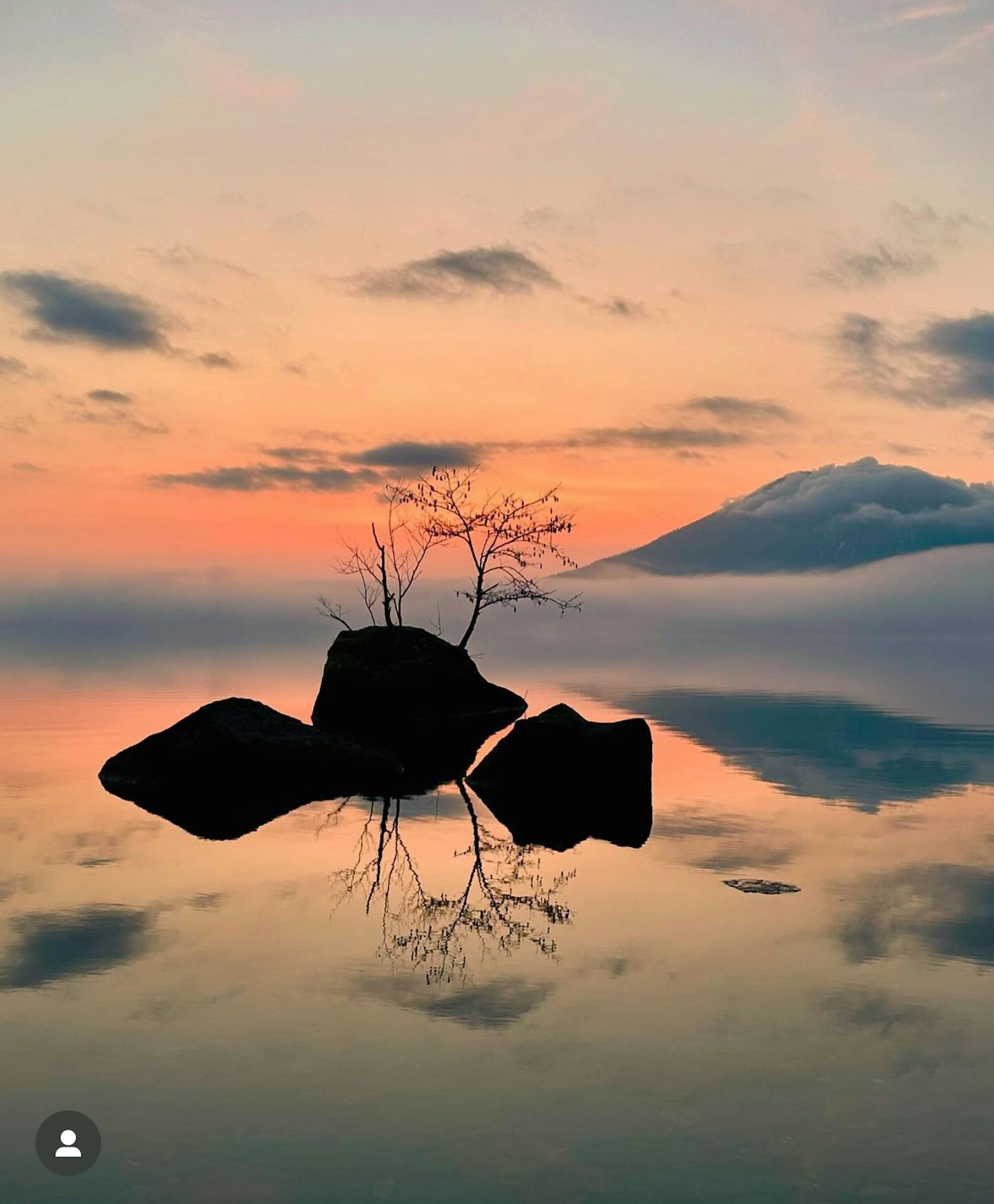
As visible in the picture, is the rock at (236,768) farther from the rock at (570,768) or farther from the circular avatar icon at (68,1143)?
the circular avatar icon at (68,1143)

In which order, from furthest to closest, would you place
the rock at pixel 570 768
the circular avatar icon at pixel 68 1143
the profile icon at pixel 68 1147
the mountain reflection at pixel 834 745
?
1. the mountain reflection at pixel 834 745
2. the rock at pixel 570 768
3. the profile icon at pixel 68 1147
4. the circular avatar icon at pixel 68 1143

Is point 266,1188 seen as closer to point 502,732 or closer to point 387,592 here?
point 502,732

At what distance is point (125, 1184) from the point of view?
24.3 ft

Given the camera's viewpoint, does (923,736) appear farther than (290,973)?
Yes

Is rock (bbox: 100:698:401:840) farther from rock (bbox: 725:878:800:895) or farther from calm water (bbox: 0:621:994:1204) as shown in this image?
rock (bbox: 725:878:800:895)

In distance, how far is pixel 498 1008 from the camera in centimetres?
1067

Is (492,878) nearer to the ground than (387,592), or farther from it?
nearer to the ground

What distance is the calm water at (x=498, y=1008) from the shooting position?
7.66m

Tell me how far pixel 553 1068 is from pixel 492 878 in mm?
7232

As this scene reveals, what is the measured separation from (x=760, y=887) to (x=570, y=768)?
870cm

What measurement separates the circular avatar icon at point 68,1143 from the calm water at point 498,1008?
91 millimetres

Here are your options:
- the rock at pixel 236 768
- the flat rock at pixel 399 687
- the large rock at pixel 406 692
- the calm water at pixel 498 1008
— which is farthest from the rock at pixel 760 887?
the flat rock at pixel 399 687

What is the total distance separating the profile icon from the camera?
7715 millimetres

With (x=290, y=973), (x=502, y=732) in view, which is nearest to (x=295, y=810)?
(x=290, y=973)
